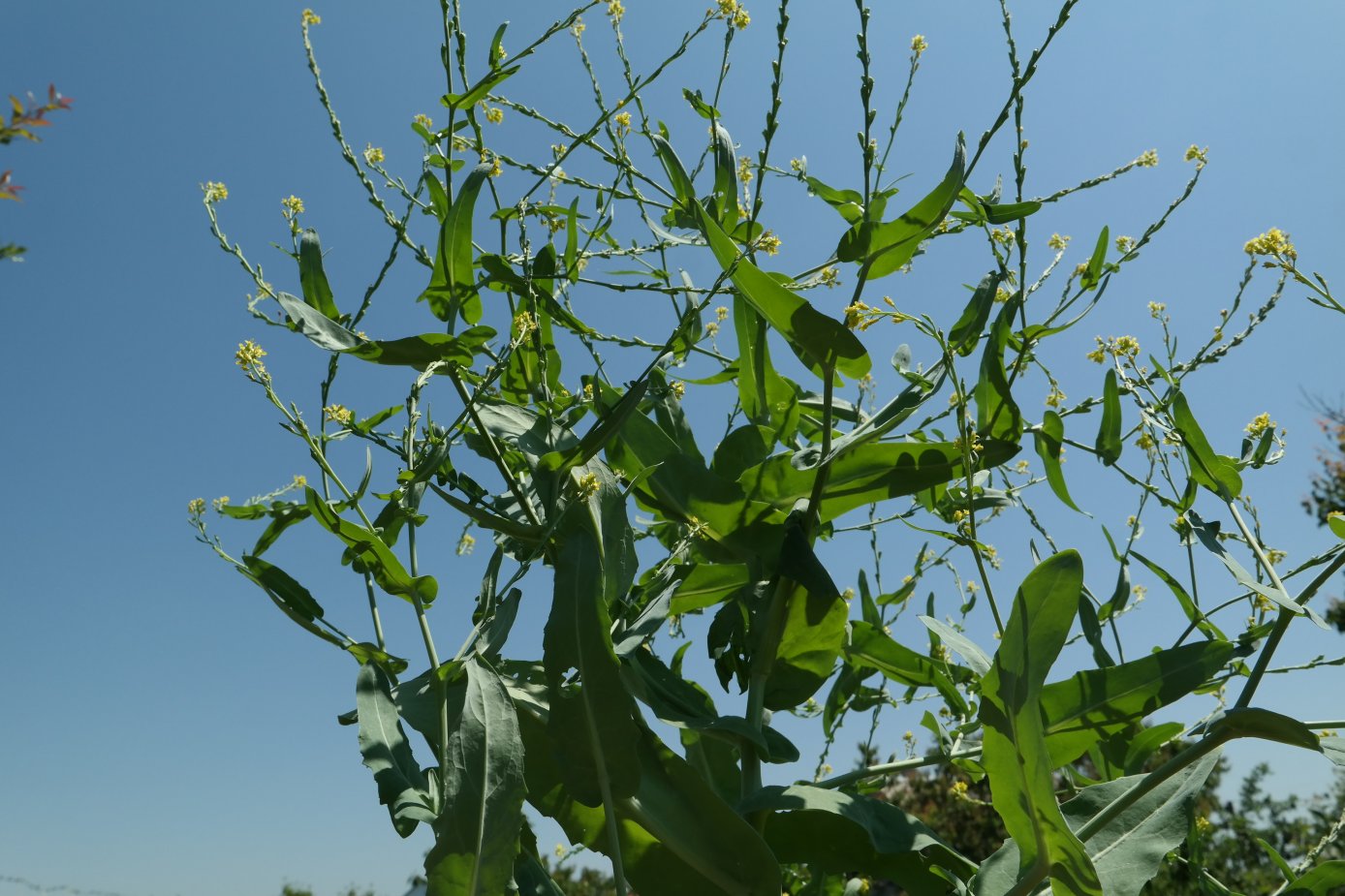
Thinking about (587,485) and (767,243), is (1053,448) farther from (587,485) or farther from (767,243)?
(587,485)

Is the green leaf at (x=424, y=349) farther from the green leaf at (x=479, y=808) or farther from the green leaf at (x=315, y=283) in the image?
the green leaf at (x=479, y=808)

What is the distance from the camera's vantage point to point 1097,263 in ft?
3.97

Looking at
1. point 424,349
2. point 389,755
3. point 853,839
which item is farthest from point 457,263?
point 853,839

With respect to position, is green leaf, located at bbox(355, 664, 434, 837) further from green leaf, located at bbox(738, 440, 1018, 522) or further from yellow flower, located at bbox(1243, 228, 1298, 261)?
yellow flower, located at bbox(1243, 228, 1298, 261)

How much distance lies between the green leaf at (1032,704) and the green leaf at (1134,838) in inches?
4.4

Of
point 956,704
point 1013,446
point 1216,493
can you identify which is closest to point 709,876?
point 956,704

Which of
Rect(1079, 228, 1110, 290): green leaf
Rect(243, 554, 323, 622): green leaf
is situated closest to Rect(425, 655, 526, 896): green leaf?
Rect(243, 554, 323, 622): green leaf

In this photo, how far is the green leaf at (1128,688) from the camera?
0.99 metres

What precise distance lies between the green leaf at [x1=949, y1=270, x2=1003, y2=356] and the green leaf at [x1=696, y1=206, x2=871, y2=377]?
164 mm

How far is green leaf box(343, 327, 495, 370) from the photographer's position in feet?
3.08

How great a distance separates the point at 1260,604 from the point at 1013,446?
Result: 42 cm

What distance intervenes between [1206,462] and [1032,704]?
0.50m

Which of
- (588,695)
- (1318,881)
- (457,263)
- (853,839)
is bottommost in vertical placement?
(1318,881)

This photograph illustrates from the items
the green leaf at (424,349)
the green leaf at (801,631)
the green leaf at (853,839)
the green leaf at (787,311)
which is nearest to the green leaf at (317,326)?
the green leaf at (424,349)
